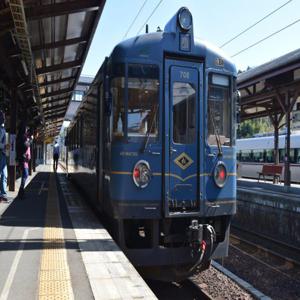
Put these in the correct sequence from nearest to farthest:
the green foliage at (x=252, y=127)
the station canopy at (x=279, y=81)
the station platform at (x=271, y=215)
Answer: the station platform at (x=271, y=215), the station canopy at (x=279, y=81), the green foliage at (x=252, y=127)

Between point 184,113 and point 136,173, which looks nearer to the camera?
point 136,173

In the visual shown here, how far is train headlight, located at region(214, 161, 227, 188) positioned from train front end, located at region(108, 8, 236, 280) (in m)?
0.01

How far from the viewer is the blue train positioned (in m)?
6.18

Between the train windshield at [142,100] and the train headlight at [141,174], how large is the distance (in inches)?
14.4

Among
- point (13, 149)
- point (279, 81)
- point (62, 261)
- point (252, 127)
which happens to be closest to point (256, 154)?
point (279, 81)

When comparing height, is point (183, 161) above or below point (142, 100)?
below

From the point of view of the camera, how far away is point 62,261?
5.29 m

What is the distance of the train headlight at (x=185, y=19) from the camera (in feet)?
21.2

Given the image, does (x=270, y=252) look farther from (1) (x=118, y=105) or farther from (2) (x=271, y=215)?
(1) (x=118, y=105)

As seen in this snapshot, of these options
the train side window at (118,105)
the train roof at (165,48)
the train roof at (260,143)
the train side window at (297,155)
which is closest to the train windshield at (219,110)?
the train roof at (165,48)

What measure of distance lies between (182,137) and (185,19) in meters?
1.67

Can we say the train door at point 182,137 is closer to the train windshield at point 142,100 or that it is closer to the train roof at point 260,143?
the train windshield at point 142,100

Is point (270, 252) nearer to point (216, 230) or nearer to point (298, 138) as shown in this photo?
point (216, 230)

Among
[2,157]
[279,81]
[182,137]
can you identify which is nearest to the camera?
[182,137]
